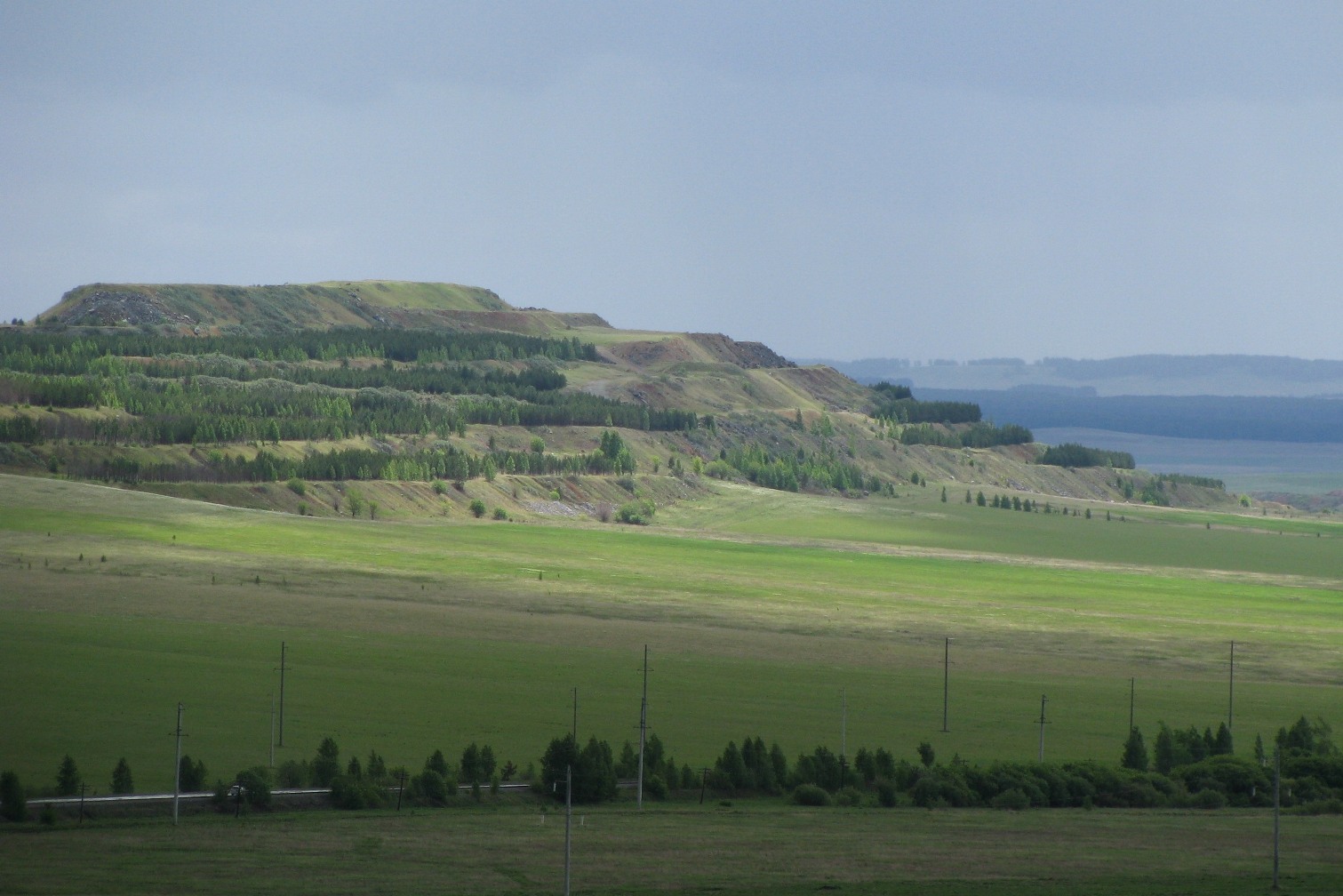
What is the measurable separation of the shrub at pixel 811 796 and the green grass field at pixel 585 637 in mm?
7390

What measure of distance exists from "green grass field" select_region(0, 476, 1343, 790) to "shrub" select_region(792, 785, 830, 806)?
7390mm

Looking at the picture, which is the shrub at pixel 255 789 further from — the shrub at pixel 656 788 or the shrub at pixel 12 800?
the shrub at pixel 656 788

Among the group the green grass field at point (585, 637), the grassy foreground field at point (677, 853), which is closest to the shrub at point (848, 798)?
the grassy foreground field at point (677, 853)

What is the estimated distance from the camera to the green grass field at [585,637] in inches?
3061

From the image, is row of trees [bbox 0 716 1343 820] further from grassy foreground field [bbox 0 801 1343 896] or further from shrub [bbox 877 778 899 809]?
grassy foreground field [bbox 0 801 1343 896]

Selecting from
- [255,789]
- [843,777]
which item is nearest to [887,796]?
[843,777]

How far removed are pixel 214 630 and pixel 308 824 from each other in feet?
139

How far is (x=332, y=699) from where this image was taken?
81938 millimetres

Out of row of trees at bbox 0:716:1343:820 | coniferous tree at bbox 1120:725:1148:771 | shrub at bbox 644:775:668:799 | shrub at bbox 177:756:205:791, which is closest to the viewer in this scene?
shrub at bbox 177:756:205:791

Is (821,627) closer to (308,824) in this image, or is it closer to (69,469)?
(308,824)

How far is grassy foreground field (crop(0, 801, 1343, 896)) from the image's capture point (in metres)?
51.9

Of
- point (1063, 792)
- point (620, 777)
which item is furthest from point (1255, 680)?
point (620, 777)

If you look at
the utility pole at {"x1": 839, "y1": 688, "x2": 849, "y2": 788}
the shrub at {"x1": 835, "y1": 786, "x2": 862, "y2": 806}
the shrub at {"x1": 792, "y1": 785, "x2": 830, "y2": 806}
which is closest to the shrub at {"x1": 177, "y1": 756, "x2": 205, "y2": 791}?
the shrub at {"x1": 792, "y1": 785, "x2": 830, "y2": 806}

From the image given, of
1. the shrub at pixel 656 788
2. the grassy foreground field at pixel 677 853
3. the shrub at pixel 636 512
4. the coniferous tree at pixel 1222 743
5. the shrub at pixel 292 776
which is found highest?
the shrub at pixel 636 512
